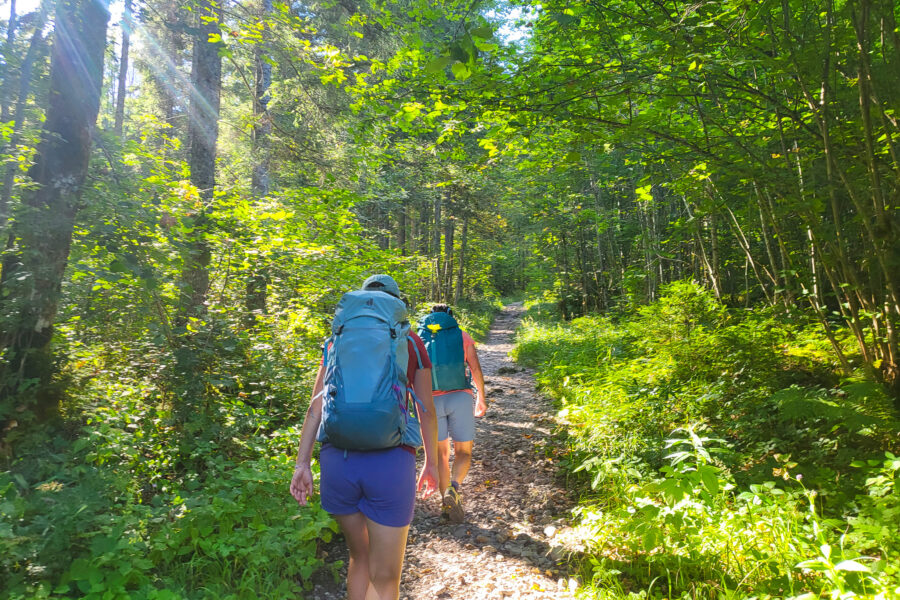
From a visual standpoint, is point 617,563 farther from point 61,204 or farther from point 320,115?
point 320,115

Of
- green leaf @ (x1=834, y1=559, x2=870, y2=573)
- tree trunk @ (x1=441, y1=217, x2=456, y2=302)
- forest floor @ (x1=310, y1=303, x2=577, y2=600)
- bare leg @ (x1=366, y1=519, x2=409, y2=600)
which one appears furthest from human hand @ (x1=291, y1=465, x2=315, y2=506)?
tree trunk @ (x1=441, y1=217, x2=456, y2=302)

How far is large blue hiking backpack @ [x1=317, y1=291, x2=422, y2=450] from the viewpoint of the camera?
2.23 metres

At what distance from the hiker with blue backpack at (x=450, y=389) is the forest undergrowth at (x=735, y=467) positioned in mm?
1289

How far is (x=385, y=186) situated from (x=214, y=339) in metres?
8.24

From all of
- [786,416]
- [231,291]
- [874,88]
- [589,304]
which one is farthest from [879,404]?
[589,304]

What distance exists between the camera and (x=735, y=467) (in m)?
4.32

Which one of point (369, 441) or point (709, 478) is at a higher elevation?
point (369, 441)

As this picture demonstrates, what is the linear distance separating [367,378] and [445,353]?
7.41 ft

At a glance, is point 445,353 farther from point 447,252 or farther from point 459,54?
point 447,252

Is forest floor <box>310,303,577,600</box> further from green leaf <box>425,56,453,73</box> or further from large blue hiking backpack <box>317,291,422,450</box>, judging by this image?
green leaf <box>425,56,453,73</box>

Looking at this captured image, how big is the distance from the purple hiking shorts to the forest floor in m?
1.61

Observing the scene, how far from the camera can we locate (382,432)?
7.34ft

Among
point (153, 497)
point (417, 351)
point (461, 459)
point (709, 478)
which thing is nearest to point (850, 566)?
point (709, 478)

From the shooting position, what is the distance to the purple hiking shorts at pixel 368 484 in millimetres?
2285
